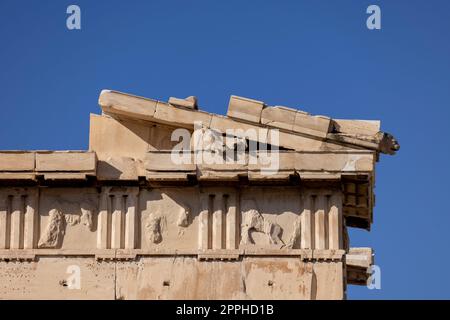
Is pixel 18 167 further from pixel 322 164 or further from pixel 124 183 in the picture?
pixel 322 164

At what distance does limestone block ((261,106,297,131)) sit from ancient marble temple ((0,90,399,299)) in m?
0.02

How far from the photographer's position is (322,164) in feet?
179

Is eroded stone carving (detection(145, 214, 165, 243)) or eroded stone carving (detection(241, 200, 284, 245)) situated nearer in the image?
eroded stone carving (detection(241, 200, 284, 245))

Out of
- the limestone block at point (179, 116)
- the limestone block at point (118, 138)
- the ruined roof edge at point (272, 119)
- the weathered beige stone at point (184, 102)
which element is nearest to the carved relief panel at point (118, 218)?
the limestone block at point (118, 138)

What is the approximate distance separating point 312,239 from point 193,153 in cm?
267

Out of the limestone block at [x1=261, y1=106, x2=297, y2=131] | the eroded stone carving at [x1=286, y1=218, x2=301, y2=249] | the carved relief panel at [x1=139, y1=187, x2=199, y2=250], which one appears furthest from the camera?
the limestone block at [x1=261, y1=106, x2=297, y2=131]

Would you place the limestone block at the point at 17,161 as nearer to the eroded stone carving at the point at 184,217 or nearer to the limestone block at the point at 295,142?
the eroded stone carving at the point at 184,217

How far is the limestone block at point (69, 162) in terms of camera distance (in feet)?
180

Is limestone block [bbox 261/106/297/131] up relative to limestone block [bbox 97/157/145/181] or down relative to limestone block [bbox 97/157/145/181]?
up

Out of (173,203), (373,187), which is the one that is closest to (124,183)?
(173,203)

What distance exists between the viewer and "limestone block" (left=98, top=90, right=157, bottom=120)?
55.4 meters

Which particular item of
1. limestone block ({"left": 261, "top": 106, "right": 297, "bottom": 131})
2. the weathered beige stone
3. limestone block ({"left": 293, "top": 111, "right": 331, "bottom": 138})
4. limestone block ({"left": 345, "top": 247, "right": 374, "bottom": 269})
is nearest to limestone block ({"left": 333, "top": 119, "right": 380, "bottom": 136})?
limestone block ({"left": 293, "top": 111, "right": 331, "bottom": 138})

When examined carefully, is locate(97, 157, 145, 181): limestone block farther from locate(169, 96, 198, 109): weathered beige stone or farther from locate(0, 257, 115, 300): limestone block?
locate(0, 257, 115, 300): limestone block
